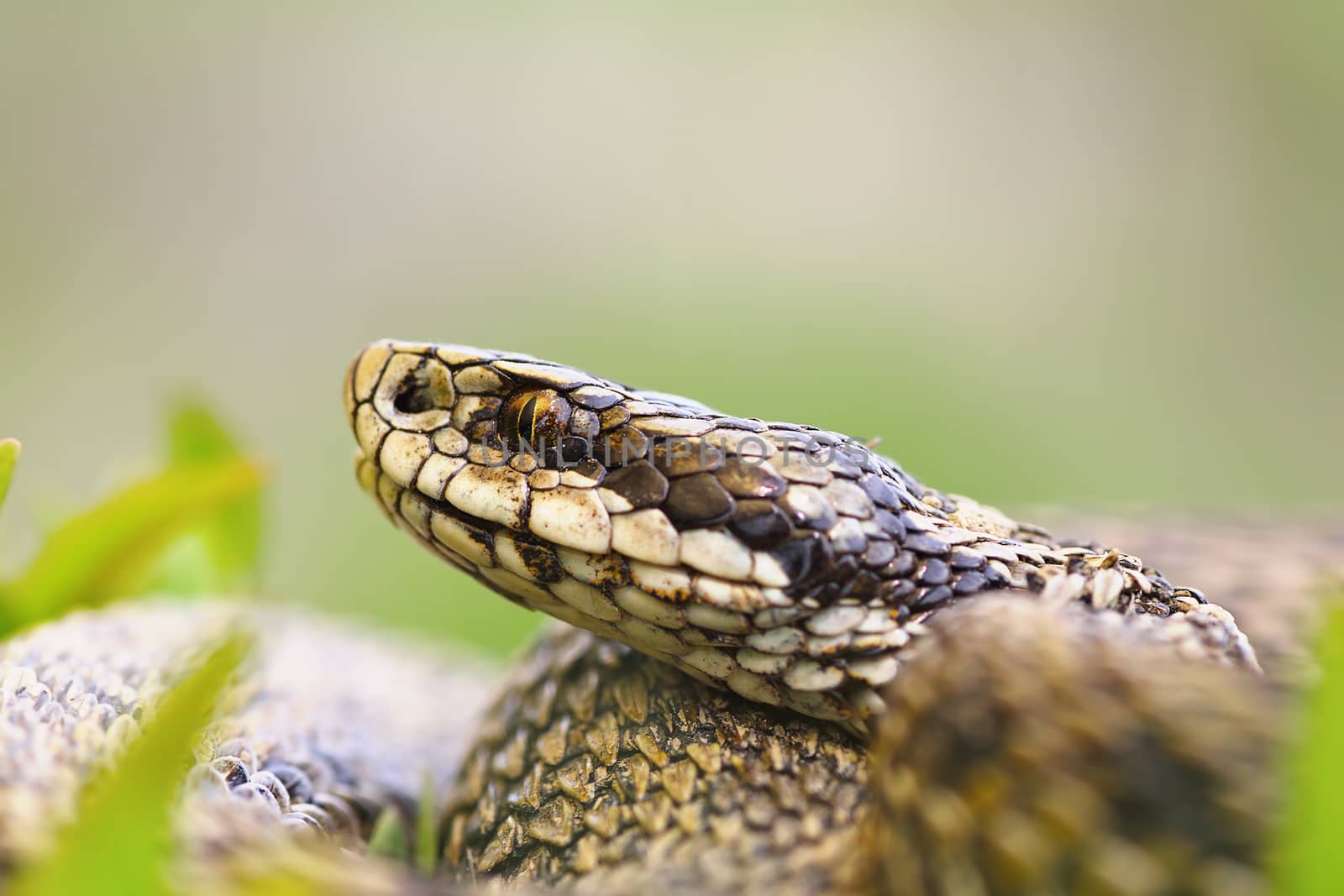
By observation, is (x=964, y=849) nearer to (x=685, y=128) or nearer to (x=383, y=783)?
(x=383, y=783)

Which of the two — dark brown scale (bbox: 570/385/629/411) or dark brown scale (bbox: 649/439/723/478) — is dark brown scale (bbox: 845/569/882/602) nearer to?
dark brown scale (bbox: 649/439/723/478)

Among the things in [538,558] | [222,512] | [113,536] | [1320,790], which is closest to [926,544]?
[538,558]

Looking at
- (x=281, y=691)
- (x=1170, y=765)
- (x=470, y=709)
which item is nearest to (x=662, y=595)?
(x=1170, y=765)

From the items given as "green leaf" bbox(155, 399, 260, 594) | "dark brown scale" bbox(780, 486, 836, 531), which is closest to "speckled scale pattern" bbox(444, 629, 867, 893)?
"dark brown scale" bbox(780, 486, 836, 531)

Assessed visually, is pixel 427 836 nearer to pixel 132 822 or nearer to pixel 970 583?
pixel 132 822

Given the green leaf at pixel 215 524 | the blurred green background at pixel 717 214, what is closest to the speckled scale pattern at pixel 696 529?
the green leaf at pixel 215 524
